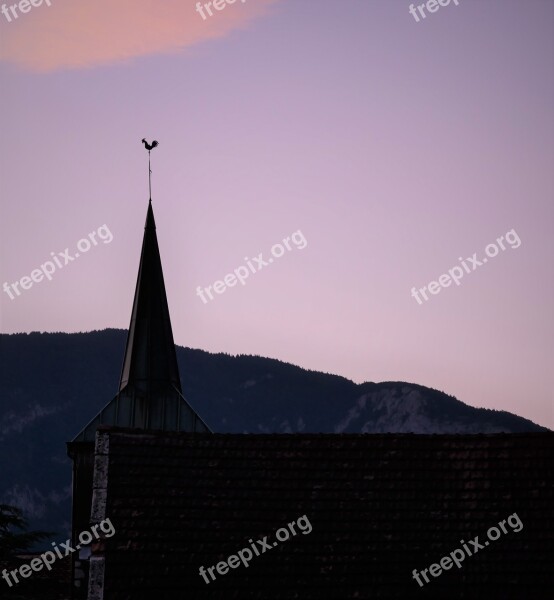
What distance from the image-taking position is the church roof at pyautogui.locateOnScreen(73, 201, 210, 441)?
28781 mm

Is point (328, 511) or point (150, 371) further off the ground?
point (150, 371)

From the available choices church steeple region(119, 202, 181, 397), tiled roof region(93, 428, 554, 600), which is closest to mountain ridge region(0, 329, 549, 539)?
church steeple region(119, 202, 181, 397)

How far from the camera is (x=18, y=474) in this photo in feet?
386
